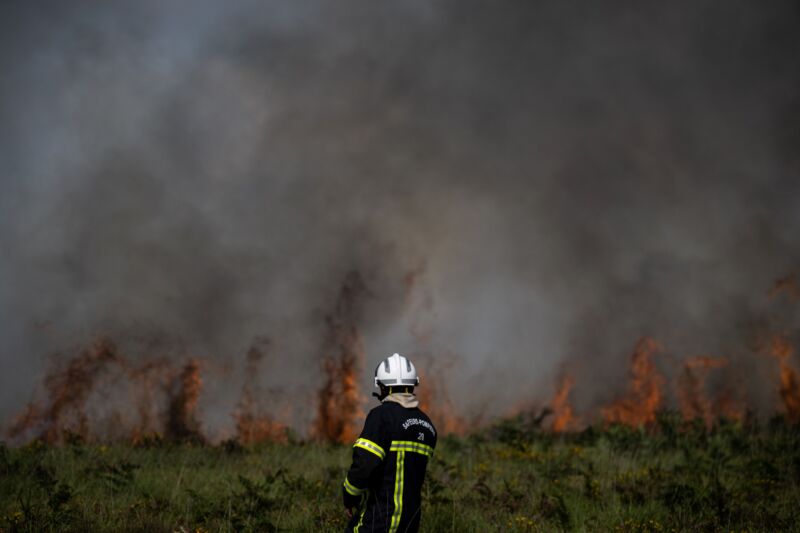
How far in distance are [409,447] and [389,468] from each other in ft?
0.80

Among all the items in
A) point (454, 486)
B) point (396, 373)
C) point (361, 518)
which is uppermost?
point (396, 373)

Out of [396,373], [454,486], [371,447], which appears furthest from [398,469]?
[454,486]

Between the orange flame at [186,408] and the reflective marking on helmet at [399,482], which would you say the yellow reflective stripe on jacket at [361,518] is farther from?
the orange flame at [186,408]

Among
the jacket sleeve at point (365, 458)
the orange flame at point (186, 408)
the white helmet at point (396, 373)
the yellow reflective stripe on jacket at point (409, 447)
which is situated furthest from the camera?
the orange flame at point (186, 408)

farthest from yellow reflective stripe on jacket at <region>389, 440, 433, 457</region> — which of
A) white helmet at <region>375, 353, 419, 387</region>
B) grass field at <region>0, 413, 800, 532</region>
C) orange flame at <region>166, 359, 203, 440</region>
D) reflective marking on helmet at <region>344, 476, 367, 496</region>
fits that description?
orange flame at <region>166, 359, 203, 440</region>

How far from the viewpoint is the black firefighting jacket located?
532 cm

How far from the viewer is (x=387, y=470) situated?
544cm

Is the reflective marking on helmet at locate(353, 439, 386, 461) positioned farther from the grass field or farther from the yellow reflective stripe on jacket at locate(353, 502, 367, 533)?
the grass field

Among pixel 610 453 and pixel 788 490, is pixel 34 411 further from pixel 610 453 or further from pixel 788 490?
pixel 788 490

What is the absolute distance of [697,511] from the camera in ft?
33.9

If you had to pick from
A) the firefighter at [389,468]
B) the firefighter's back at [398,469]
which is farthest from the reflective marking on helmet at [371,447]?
the firefighter's back at [398,469]

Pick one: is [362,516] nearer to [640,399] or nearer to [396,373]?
[396,373]

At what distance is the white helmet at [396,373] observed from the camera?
5742 mm

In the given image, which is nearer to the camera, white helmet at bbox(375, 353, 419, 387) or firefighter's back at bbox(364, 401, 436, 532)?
firefighter's back at bbox(364, 401, 436, 532)
